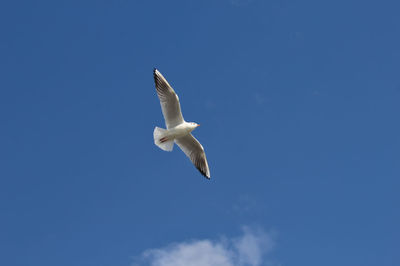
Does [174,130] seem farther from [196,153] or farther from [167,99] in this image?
[196,153]

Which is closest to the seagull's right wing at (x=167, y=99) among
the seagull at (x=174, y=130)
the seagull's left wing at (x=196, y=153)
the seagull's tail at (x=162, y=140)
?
the seagull at (x=174, y=130)

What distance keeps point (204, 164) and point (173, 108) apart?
9.93 feet

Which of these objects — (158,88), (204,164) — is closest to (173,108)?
(158,88)

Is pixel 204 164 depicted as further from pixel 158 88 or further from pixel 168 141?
pixel 158 88

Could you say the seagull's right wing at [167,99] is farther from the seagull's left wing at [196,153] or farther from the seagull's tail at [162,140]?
the seagull's left wing at [196,153]

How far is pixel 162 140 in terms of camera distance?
884 inches

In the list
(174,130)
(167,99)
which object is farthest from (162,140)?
(167,99)

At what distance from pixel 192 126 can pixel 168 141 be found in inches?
43.8

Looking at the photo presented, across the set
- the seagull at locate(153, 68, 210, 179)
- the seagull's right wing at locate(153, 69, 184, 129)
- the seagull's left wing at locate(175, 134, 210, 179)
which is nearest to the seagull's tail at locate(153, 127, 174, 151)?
the seagull at locate(153, 68, 210, 179)

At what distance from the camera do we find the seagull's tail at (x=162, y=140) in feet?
73.0

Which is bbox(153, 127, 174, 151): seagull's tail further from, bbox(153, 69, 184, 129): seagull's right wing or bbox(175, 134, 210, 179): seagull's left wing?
bbox(175, 134, 210, 179): seagull's left wing

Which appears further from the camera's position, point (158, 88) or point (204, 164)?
point (204, 164)

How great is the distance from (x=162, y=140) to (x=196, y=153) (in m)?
1.79

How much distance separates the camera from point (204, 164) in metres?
23.7
